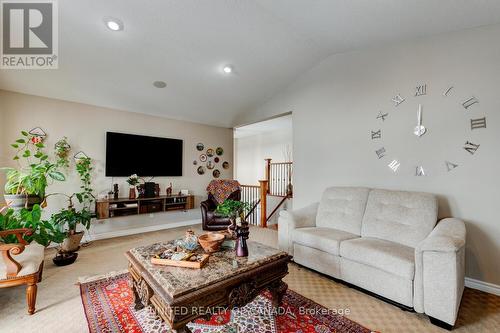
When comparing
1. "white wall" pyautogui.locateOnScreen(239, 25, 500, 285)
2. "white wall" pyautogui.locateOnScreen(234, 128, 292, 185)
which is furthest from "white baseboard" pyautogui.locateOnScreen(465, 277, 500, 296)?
"white wall" pyautogui.locateOnScreen(234, 128, 292, 185)

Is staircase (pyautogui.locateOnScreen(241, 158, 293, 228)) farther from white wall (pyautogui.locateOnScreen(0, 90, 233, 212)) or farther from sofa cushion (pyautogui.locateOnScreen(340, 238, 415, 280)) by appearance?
sofa cushion (pyautogui.locateOnScreen(340, 238, 415, 280))

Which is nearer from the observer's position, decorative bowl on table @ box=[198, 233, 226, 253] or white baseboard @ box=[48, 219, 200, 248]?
decorative bowl on table @ box=[198, 233, 226, 253]

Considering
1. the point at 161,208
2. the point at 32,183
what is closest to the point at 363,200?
the point at 161,208

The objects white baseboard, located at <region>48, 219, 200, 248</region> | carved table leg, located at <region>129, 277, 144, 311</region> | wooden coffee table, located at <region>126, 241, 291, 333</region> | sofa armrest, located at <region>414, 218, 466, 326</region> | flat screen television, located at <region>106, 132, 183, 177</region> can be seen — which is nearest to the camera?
wooden coffee table, located at <region>126, 241, 291, 333</region>

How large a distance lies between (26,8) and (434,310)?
4644 mm

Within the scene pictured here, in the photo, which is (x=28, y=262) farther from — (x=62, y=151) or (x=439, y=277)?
(x=439, y=277)

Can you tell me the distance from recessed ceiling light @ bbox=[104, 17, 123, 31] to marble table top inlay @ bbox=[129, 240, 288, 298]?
2464 mm

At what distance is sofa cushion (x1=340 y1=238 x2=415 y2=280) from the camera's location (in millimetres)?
1874

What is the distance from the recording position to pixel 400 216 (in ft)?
7.94

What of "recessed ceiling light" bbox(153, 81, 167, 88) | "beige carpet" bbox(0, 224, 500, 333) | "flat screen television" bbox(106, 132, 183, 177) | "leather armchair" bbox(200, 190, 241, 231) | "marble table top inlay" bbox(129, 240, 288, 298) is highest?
"recessed ceiling light" bbox(153, 81, 167, 88)

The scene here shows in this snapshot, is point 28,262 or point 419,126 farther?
point 419,126

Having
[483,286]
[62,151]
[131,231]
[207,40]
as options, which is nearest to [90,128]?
[62,151]

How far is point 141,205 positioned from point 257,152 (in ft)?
15.7

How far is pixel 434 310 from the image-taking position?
1715mm
